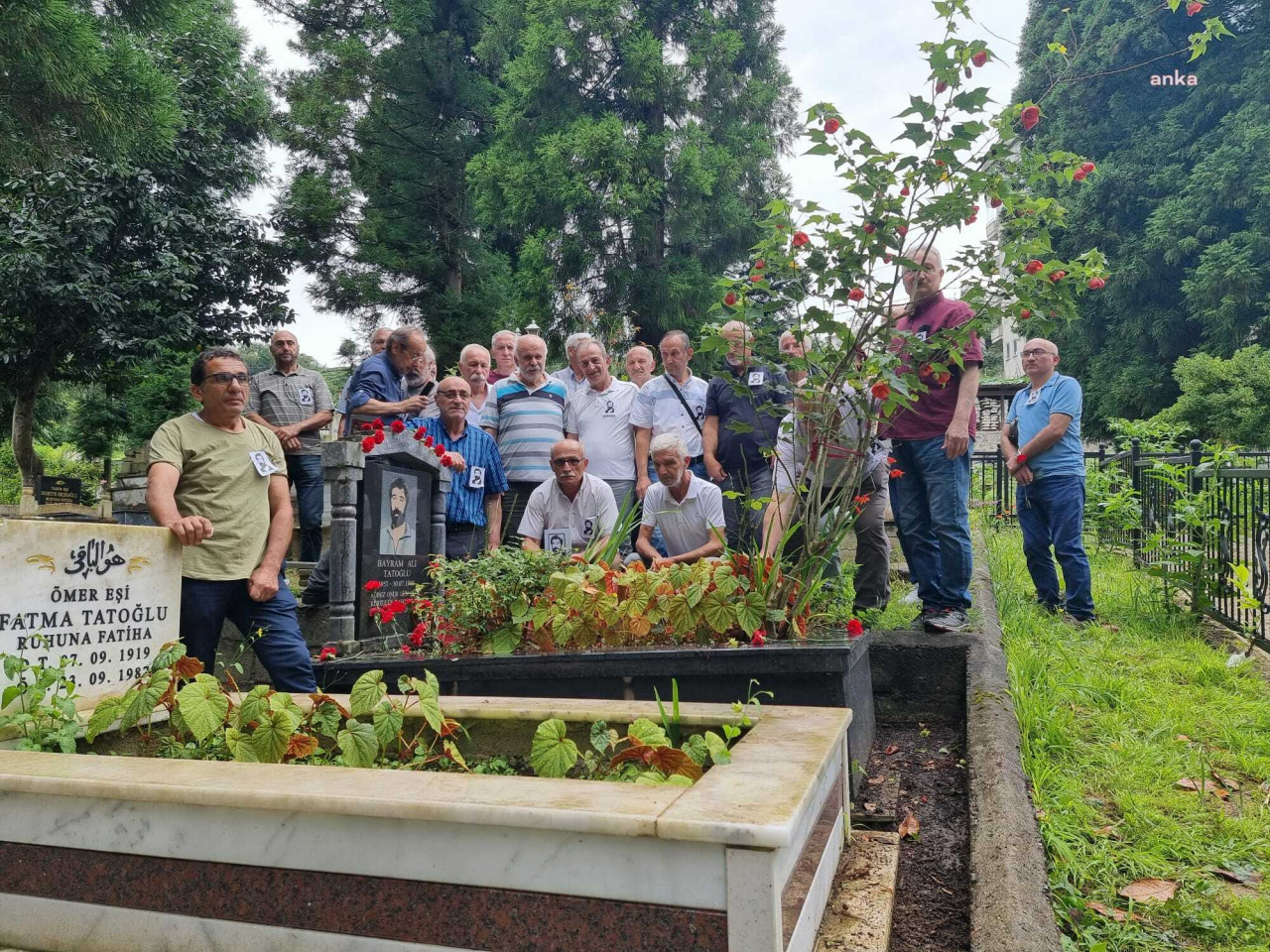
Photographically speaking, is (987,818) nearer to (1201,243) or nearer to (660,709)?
(660,709)

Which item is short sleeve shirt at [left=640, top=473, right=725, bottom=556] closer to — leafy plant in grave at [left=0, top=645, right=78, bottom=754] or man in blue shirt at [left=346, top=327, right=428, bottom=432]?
man in blue shirt at [left=346, top=327, right=428, bottom=432]

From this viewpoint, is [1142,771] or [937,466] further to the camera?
[937,466]

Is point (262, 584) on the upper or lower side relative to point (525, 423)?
lower

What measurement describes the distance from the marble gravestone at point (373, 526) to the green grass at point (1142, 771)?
304cm

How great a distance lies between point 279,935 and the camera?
1592 millimetres

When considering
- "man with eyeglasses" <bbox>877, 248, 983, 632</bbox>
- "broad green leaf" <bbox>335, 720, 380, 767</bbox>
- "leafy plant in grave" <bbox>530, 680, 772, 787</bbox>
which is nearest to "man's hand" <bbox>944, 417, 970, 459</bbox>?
"man with eyeglasses" <bbox>877, 248, 983, 632</bbox>

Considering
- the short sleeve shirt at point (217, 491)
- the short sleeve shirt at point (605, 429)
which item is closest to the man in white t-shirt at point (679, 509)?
the short sleeve shirt at point (605, 429)

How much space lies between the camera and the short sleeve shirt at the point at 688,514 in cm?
472

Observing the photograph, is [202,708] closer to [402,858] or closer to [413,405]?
[402,858]

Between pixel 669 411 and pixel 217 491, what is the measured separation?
301 cm

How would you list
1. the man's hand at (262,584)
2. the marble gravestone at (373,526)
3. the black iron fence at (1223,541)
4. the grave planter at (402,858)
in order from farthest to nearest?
the black iron fence at (1223,541)
the marble gravestone at (373,526)
the man's hand at (262,584)
the grave planter at (402,858)

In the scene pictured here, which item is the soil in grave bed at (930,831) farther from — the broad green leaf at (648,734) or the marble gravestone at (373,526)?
the marble gravestone at (373,526)

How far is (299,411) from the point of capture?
6.32 m

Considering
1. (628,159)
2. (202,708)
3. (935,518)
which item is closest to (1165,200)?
(628,159)
